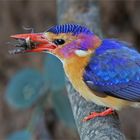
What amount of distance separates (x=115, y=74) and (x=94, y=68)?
9 cm

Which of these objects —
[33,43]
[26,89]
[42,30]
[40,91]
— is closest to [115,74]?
[33,43]

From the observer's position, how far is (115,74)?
2.27 meters

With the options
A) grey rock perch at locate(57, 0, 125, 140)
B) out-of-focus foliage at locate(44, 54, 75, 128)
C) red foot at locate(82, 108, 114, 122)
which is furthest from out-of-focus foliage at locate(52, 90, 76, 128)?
red foot at locate(82, 108, 114, 122)

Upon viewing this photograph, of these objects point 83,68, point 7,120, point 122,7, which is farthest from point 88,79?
point 7,120

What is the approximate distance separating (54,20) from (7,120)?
2.67 ft

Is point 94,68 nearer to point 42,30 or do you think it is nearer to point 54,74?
point 54,74

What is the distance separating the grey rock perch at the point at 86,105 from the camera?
208 cm

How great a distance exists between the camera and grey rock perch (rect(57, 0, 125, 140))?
6.81ft

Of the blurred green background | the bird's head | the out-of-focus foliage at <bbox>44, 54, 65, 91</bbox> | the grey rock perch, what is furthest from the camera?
the blurred green background

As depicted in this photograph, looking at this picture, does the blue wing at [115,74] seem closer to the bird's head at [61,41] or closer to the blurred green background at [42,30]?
the bird's head at [61,41]

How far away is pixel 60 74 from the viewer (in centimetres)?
297

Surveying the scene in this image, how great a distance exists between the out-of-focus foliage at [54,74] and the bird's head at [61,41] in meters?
0.66

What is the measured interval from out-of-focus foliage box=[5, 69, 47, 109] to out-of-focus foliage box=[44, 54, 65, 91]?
64 millimetres

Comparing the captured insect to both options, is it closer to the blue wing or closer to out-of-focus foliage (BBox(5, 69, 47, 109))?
the blue wing
